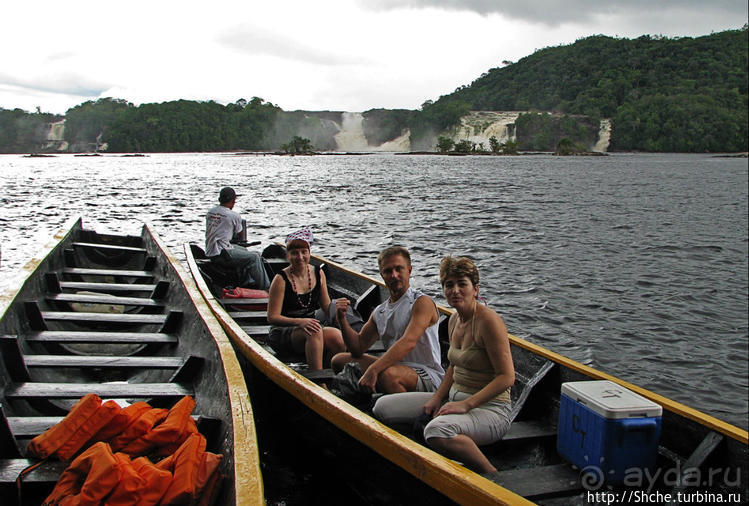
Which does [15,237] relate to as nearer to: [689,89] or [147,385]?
[147,385]

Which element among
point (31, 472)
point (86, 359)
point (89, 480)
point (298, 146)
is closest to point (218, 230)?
point (86, 359)

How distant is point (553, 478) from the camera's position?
397 centimetres

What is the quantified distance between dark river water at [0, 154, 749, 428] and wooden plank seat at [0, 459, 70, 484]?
8.18 m

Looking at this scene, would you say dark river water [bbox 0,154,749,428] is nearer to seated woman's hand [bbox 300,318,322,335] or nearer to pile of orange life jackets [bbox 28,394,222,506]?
seated woman's hand [bbox 300,318,322,335]

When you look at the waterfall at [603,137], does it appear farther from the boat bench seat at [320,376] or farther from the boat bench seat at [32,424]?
the boat bench seat at [32,424]

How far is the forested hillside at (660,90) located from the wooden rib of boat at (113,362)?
500 ft

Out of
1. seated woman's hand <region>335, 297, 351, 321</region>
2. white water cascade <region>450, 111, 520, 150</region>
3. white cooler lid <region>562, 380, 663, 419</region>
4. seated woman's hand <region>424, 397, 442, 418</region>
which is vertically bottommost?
seated woman's hand <region>424, 397, 442, 418</region>

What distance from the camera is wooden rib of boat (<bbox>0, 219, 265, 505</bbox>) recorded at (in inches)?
139

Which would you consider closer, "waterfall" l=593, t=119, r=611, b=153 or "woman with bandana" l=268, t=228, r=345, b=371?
"woman with bandana" l=268, t=228, r=345, b=371

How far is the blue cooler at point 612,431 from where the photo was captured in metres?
3.73

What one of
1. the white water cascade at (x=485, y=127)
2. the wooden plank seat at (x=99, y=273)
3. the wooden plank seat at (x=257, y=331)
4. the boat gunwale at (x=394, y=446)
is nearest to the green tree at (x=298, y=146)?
the white water cascade at (x=485, y=127)

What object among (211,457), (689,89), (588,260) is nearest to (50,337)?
(211,457)

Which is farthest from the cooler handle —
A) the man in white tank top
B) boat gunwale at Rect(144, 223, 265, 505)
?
boat gunwale at Rect(144, 223, 265, 505)

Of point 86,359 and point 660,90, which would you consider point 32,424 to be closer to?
point 86,359
